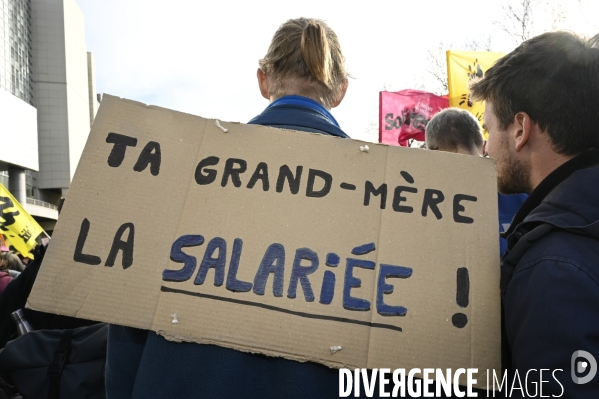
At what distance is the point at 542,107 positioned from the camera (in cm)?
154

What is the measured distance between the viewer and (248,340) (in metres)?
1.38

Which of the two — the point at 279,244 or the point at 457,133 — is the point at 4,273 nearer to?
the point at 457,133

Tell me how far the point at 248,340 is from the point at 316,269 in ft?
0.83

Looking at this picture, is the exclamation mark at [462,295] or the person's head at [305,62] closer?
the exclamation mark at [462,295]

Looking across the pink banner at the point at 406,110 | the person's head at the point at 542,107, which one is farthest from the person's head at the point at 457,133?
the pink banner at the point at 406,110

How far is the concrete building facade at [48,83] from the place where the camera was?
38.9 metres

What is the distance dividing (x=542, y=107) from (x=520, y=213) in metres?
0.31

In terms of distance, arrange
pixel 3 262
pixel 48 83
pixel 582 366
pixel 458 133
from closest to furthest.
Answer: pixel 582 366
pixel 458 133
pixel 3 262
pixel 48 83

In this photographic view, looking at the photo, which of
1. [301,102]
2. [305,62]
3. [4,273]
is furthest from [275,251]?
[4,273]

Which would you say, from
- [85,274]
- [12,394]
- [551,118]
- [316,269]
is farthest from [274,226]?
[12,394]

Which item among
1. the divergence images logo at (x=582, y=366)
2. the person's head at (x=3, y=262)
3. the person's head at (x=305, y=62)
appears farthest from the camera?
the person's head at (x=3, y=262)

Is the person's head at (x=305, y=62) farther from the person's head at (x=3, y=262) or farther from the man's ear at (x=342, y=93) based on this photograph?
the person's head at (x=3, y=262)

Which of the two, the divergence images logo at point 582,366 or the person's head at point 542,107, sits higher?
the person's head at point 542,107

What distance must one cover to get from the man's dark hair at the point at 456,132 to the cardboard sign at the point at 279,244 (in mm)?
1340
